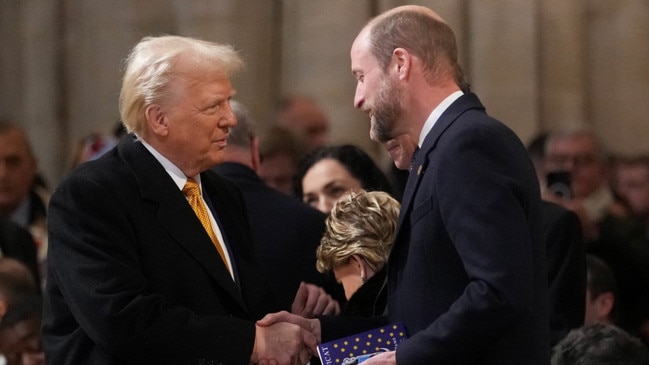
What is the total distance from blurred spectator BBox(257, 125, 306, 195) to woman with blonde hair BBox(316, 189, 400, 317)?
267cm

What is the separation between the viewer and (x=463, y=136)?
12.5 feet

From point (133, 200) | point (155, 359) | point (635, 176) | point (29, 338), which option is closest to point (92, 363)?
point (155, 359)

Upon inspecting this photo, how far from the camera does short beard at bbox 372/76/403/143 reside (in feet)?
13.2

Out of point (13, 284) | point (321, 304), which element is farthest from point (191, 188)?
point (13, 284)

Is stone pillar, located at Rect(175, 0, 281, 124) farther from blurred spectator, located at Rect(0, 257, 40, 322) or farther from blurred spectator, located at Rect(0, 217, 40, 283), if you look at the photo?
blurred spectator, located at Rect(0, 257, 40, 322)

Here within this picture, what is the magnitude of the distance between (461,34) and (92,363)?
5074 mm

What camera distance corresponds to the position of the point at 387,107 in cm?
405

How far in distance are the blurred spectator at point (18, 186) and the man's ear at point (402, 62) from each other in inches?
169

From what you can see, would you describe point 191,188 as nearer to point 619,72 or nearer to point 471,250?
point 471,250

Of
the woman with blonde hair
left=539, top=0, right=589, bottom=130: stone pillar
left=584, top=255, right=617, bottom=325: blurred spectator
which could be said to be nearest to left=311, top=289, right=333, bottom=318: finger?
the woman with blonde hair

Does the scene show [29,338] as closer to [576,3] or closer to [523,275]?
[523,275]

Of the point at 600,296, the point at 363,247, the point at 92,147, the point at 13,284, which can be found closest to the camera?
the point at 363,247

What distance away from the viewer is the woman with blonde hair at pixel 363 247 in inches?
184

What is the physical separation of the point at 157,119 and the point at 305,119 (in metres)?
4.50
